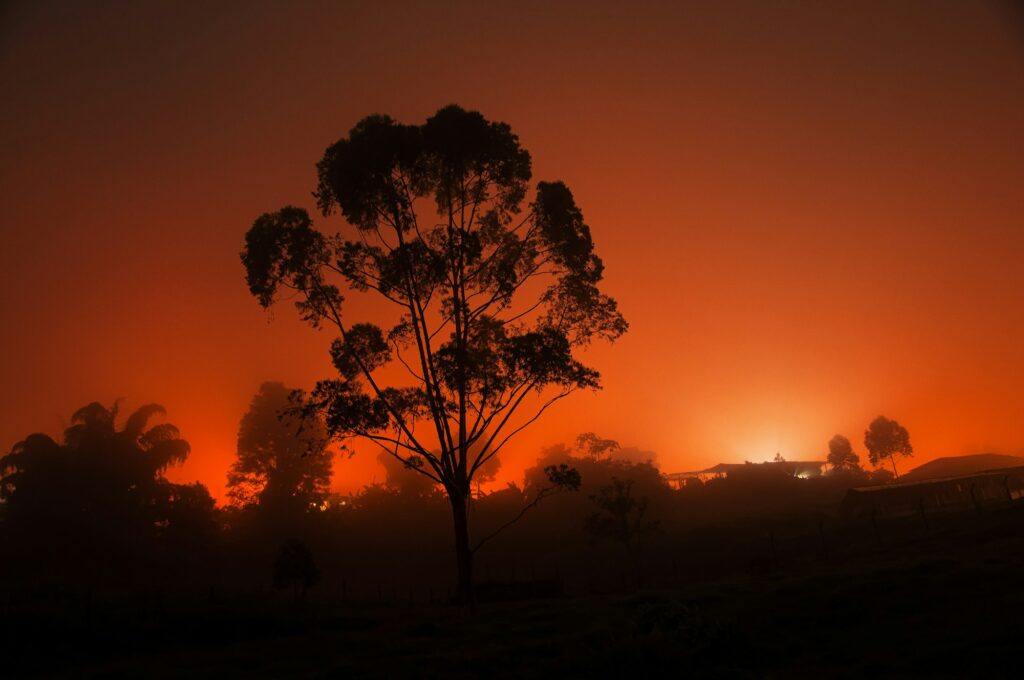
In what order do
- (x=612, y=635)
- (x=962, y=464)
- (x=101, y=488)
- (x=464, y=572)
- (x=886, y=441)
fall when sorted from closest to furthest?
1. (x=612, y=635)
2. (x=464, y=572)
3. (x=101, y=488)
4. (x=886, y=441)
5. (x=962, y=464)

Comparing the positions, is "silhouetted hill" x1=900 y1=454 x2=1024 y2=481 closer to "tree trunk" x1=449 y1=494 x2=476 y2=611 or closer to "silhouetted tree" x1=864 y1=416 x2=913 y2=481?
"silhouetted tree" x1=864 y1=416 x2=913 y2=481

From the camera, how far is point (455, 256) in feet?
99.1

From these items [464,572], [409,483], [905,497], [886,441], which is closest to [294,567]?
[464,572]

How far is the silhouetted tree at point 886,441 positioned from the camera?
12488cm

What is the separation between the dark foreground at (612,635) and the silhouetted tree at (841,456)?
109 metres

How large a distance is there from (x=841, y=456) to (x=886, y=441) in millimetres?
11134

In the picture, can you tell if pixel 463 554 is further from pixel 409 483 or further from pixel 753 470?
pixel 753 470

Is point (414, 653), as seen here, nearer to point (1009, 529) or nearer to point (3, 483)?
point (1009, 529)

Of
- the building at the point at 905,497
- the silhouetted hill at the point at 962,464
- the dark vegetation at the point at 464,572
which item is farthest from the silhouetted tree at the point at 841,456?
the dark vegetation at the point at 464,572

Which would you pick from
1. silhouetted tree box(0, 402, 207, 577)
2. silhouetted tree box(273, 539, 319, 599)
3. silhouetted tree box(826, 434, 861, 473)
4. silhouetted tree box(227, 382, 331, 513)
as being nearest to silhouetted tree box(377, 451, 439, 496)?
silhouetted tree box(227, 382, 331, 513)

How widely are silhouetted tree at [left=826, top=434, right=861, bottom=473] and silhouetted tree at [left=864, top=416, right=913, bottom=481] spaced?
18.9 ft

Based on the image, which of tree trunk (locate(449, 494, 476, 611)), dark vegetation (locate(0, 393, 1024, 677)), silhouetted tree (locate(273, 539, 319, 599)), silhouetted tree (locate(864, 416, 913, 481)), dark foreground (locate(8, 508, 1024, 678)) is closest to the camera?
dark foreground (locate(8, 508, 1024, 678))

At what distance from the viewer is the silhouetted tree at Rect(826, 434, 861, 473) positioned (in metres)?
133

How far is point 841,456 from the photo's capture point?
441 ft
